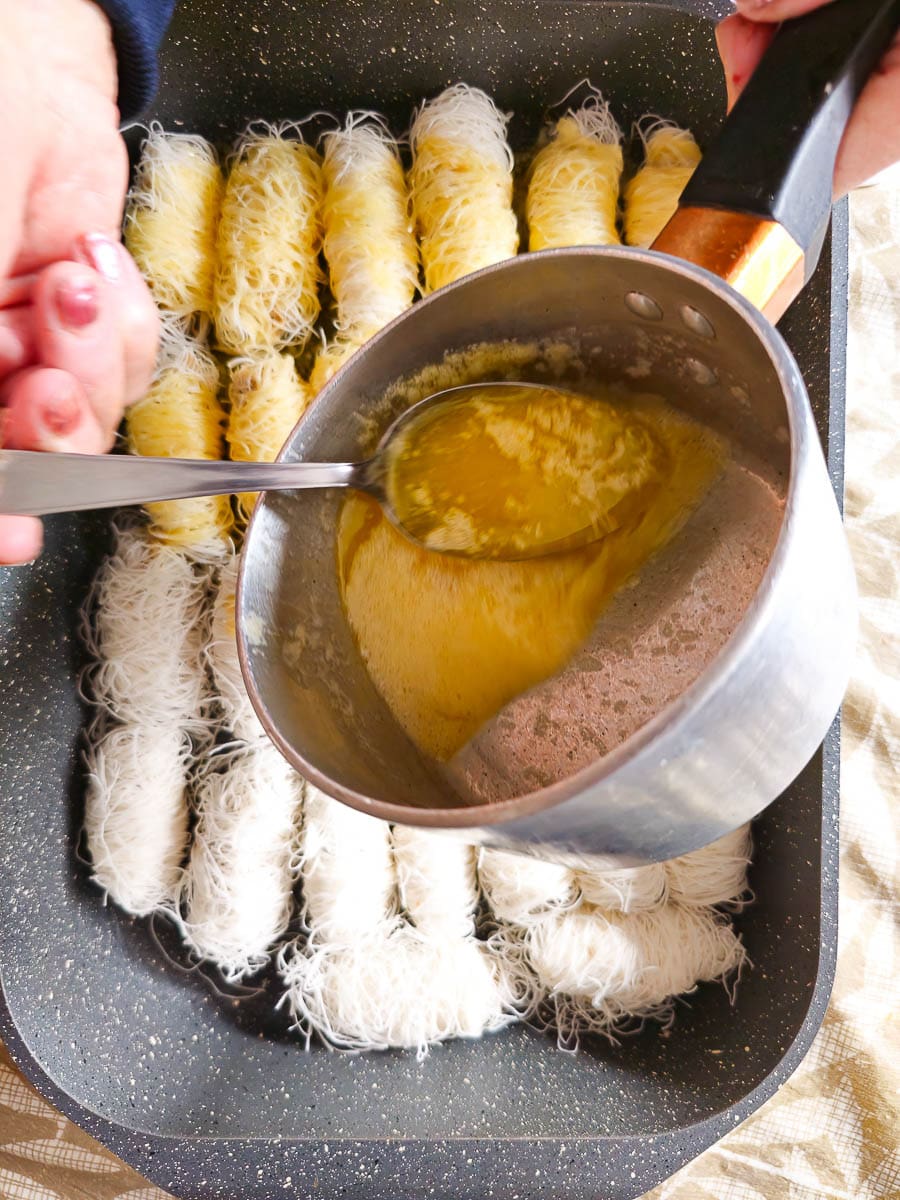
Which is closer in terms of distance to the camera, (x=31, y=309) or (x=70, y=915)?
(x=31, y=309)

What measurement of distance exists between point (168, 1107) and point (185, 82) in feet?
2.52

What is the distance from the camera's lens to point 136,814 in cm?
71

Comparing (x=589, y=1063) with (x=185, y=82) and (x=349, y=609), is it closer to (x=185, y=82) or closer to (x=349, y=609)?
(x=349, y=609)

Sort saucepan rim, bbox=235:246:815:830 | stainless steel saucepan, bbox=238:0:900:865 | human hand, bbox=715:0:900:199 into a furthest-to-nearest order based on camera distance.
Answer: human hand, bbox=715:0:900:199 < stainless steel saucepan, bbox=238:0:900:865 < saucepan rim, bbox=235:246:815:830

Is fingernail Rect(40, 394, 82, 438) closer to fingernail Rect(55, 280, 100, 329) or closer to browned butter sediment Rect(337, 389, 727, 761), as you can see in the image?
fingernail Rect(55, 280, 100, 329)

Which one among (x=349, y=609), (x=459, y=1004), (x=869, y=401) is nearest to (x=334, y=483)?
(x=349, y=609)

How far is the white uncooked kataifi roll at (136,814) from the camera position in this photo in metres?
0.71

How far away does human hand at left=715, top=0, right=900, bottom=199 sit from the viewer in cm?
53

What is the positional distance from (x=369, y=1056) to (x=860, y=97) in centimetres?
70

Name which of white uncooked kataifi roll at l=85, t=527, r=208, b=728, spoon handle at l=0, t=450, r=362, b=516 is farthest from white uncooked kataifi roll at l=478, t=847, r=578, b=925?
spoon handle at l=0, t=450, r=362, b=516

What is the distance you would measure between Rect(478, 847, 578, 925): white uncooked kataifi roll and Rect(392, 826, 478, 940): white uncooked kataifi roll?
0.02 meters

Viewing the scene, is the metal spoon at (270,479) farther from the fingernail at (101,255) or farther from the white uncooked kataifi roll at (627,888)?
the white uncooked kataifi roll at (627,888)

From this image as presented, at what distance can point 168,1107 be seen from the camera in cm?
66

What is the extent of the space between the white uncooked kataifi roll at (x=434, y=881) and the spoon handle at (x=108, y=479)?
355mm
